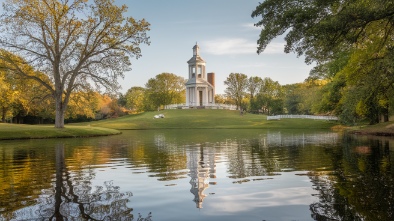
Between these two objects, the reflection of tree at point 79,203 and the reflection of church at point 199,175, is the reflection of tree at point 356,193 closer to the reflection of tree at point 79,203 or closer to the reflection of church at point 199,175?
the reflection of church at point 199,175

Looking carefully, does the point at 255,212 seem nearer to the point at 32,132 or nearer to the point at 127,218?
the point at 127,218

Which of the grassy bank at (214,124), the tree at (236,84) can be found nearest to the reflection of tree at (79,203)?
the grassy bank at (214,124)

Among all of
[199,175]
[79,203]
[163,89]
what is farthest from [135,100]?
[79,203]

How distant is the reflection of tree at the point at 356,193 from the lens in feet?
21.3

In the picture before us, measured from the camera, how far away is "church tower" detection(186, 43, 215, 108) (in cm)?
9462

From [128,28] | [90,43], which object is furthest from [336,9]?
[90,43]

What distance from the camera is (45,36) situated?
37.6 metres

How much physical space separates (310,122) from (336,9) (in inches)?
2017

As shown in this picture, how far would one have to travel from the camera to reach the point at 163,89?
112 metres

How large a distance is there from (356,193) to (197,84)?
282 feet

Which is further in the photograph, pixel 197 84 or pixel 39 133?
pixel 197 84

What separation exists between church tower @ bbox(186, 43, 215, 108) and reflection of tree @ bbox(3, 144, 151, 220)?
277ft

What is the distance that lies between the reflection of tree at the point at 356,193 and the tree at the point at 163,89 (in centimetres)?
9903

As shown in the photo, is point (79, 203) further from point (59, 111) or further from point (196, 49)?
point (196, 49)
